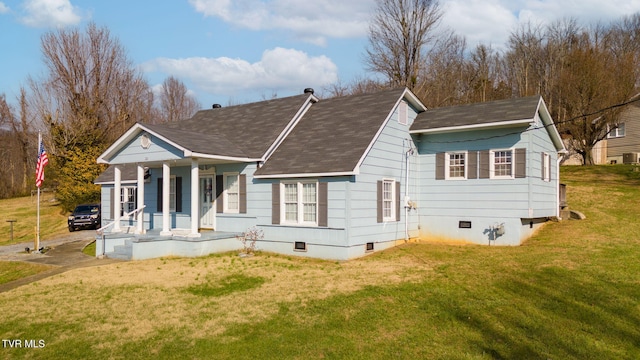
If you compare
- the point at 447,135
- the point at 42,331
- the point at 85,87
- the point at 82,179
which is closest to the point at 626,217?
the point at 447,135

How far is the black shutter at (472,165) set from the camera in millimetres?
16625

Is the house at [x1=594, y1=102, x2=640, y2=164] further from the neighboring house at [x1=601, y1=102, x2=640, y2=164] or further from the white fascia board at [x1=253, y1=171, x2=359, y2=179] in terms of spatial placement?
the white fascia board at [x1=253, y1=171, x2=359, y2=179]

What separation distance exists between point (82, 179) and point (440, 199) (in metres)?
27.9

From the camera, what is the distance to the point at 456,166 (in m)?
17.3

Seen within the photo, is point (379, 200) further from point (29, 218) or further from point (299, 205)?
point (29, 218)

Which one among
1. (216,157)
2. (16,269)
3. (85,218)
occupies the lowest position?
(16,269)

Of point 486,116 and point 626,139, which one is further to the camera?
point 626,139

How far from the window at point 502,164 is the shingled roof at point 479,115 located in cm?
121

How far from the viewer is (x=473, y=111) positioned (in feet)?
57.8

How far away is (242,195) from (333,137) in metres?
4.10

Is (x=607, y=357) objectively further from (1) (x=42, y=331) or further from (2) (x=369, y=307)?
(1) (x=42, y=331)

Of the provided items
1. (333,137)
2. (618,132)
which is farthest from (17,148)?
(618,132)

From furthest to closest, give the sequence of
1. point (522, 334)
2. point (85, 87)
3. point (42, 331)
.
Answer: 1. point (85, 87)
2. point (42, 331)
3. point (522, 334)

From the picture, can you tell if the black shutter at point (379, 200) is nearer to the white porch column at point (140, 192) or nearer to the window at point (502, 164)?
the window at point (502, 164)
